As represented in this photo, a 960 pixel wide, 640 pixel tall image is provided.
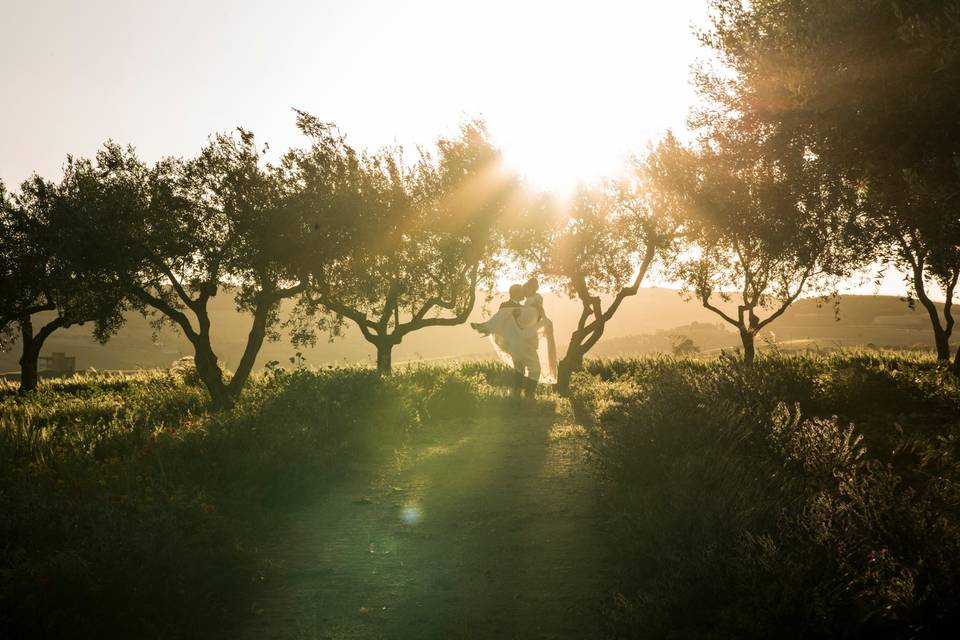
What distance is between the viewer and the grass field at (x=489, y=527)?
4695 mm

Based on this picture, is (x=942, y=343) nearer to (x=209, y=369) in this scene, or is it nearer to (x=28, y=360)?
(x=209, y=369)

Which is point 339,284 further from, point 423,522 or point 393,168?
point 423,522

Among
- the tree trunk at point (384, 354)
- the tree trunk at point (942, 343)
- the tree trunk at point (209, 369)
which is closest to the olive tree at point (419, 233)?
the tree trunk at point (384, 354)

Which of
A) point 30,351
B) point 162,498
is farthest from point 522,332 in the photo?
point 30,351

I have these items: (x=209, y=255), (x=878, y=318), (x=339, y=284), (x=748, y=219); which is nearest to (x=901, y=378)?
(x=748, y=219)

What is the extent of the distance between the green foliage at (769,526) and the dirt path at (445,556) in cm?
53

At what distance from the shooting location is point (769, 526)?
563 cm

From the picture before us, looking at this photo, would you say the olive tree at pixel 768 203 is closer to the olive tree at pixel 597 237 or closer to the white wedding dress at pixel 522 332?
the olive tree at pixel 597 237

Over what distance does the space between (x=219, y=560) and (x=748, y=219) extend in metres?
12.8

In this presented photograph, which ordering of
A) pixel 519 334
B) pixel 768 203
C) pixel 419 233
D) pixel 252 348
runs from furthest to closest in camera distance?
pixel 419 233 → pixel 252 348 → pixel 519 334 → pixel 768 203

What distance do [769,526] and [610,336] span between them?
11484cm

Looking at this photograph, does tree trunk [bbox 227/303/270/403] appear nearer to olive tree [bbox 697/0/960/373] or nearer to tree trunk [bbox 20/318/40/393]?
tree trunk [bbox 20/318/40/393]

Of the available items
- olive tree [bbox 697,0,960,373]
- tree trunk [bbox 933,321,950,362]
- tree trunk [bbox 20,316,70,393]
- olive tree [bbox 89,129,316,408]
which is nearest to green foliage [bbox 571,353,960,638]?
olive tree [bbox 697,0,960,373]

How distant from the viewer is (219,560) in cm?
620
